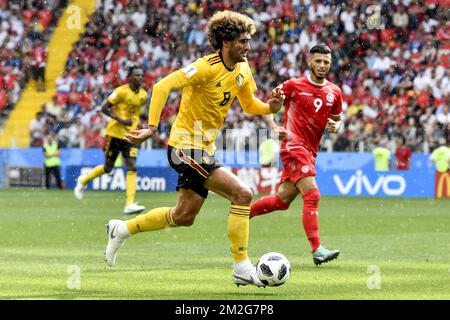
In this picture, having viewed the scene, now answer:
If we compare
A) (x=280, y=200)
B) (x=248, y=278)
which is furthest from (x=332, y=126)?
(x=248, y=278)

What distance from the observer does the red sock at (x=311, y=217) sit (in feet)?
36.3

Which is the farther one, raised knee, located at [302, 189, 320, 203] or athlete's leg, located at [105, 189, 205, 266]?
raised knee, located at [302, 189, 320, 203]

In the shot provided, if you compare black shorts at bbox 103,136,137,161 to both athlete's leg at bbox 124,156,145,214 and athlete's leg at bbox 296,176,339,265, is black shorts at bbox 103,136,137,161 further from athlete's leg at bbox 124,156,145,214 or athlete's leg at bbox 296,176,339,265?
athlete's leg at bbox 296,176,339,265

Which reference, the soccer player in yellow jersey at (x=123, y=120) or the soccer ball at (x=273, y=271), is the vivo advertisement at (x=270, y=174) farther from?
the soccer ball at (x=273, y=271)

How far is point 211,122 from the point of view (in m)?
9.26

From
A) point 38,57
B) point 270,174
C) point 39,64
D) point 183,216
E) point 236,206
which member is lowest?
point 270,174

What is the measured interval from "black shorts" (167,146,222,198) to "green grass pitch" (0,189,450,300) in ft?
2.79

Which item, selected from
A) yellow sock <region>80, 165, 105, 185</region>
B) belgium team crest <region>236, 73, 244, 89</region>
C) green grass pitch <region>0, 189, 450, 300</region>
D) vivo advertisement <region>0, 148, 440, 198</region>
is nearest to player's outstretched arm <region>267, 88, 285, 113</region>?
belgium team crest <region>236, 73, 244, 89</region>

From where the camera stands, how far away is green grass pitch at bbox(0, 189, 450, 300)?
861 centimetres

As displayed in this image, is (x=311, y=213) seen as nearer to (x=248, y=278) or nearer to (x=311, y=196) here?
(x=311, y=196)

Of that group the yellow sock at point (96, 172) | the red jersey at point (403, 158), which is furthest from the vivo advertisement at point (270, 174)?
the yellow sock at point (96, 172)

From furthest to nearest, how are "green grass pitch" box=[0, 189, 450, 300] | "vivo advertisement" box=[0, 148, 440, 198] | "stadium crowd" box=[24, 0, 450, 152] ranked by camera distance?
"stadium crowd" box=[24, 0, 450, 152]
"vivo advertisement" box=[0, 148, 440, 198]
"green grass pitch" box=[0, 189, 450, 300]

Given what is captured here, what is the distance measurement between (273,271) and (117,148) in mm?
10072

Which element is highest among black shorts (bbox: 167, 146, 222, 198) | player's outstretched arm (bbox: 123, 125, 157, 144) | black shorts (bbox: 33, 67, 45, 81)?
black shorts (bbox: 33, 67, 45, 81)
